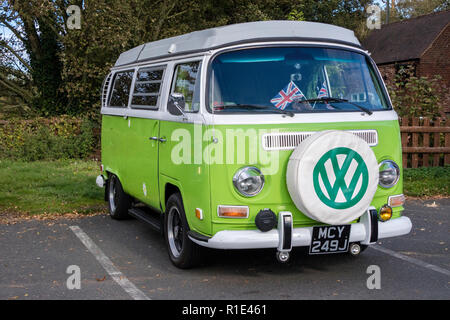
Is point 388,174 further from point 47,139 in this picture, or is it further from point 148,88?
point 47,139

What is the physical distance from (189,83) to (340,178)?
1.92 m

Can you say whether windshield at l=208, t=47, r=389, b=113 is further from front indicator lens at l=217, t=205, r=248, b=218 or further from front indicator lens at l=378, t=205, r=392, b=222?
front indicator lens at l=378, t=205, r=392, b=222

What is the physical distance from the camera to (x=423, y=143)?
1366cm

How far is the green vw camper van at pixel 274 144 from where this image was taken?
537 centimetres

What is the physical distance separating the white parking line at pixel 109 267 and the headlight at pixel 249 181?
1313 millimetres

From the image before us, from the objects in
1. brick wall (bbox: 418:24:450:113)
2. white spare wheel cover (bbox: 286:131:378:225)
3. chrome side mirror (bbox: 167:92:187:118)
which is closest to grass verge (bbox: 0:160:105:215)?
chrome side mirror (bbox: 167:92:187:118)

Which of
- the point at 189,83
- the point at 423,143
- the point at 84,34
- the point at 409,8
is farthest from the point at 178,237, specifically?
the point at 409,8

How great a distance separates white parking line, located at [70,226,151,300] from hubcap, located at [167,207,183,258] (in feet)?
2.12

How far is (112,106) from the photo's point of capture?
30.4 feet

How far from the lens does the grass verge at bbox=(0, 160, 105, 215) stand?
32.9 feet

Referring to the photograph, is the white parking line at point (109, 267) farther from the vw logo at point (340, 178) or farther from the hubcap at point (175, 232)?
the vw logo at point (340, 178)
